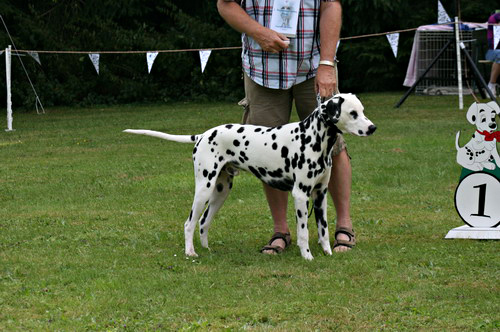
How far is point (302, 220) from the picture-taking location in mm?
5289

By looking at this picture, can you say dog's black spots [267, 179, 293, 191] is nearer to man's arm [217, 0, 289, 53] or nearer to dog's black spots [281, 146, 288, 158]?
dog's black spots [281, 146, 288, 158]

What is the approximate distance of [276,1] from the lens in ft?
17.8

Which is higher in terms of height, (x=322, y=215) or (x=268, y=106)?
(x=268, y=106)

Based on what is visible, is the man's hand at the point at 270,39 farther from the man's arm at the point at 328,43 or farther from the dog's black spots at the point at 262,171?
the dog's black spots at the point at 262,171

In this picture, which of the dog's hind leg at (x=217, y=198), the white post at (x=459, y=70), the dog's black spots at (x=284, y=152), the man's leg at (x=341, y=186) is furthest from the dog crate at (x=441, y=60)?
the dog's black spots at (x=284, y=152)

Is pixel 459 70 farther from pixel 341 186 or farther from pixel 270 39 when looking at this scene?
pixel 270 39

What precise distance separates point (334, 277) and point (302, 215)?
57 cm

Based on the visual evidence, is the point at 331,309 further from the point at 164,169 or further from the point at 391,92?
the point at 391,92

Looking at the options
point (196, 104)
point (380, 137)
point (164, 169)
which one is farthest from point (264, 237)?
point (196, 104)

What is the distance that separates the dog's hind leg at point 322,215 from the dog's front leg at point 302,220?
0.56 ft

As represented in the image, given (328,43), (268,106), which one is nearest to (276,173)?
(268,106)

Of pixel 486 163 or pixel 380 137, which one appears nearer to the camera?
pixel 486 163

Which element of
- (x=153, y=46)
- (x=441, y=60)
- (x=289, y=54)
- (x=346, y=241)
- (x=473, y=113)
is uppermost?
(x=289, y=54)

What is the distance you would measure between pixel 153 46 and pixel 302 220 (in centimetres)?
1602
